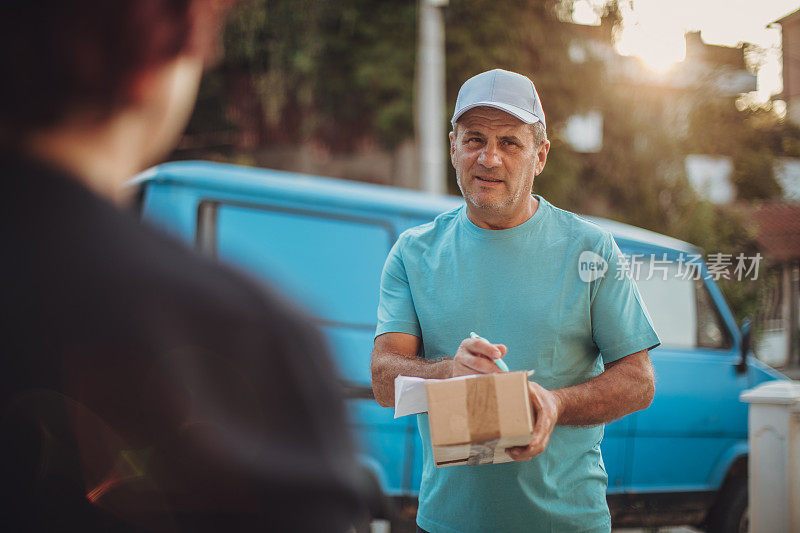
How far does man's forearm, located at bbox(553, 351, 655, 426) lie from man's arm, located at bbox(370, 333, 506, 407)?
233 millimetres

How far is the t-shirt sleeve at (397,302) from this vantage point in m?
2.22

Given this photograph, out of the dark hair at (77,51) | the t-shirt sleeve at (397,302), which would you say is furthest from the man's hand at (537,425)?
the dark hair at (77,51)

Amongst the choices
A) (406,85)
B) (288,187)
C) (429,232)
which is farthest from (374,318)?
(406,85)

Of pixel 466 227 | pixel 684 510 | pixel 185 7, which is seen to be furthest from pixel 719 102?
pixel 185 7

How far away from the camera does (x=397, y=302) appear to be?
2.24 meters

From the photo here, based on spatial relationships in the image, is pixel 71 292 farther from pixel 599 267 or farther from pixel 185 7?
pixel 599 267

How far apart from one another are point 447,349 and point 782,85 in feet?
32.4

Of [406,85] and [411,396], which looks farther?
[406,85]

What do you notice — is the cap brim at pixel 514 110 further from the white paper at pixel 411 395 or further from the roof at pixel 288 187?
the roof at pixel 288 187

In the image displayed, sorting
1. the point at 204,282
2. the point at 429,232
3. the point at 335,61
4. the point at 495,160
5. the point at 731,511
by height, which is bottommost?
the point at 731,511

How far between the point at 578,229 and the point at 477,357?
0.59 meters

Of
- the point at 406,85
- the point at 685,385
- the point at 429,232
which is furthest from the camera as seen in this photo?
the point at 406,85

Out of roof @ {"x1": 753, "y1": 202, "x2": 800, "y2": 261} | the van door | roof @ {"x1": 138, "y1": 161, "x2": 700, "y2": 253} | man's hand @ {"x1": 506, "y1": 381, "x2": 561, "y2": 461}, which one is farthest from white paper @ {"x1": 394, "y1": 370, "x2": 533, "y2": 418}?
roof @ {"x1": 753, "y1": 202, "x2": 800, "y2": 261}

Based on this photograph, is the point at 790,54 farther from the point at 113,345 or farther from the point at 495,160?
the point at 113,345
